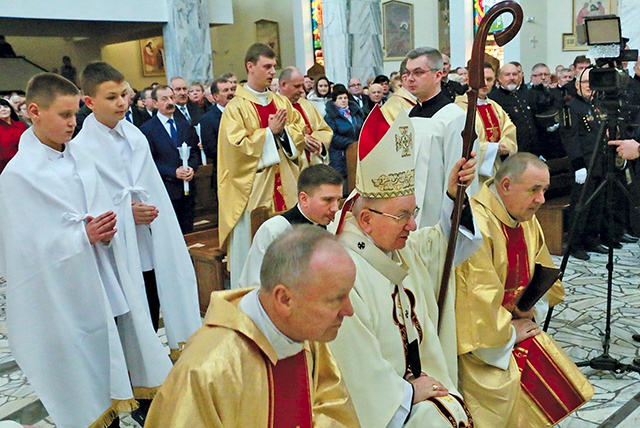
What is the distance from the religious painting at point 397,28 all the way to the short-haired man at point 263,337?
1929 centimetres

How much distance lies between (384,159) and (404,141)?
0.13 metres

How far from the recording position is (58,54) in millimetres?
18938

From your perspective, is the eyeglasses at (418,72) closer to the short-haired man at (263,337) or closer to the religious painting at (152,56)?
the short-haired man at (263,337)

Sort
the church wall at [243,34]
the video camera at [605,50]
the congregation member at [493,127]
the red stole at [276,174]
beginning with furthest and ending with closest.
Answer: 1. the church wall at [243,34]
2. the congregation member at [493,127]
3. the red stole at [276,174]
4. the video camera at [605,50]

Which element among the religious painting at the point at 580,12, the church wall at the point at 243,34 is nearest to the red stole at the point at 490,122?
the religious painting at the point at 580,12

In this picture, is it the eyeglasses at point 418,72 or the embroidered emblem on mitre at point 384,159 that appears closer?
the embroidered emblem on mitre at point 384,159

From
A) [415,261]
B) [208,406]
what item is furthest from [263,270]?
[415,261]

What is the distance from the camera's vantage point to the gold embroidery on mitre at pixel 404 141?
2635 millimetres

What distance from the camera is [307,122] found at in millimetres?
5941

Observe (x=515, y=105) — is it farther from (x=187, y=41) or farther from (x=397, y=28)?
(x=397, y=28)

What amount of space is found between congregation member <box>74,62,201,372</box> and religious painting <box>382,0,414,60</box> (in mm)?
17589

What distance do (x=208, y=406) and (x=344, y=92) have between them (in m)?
7.69

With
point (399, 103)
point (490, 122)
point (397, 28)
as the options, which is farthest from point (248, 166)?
point (397, 28)

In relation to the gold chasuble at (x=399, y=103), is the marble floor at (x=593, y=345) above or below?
below
